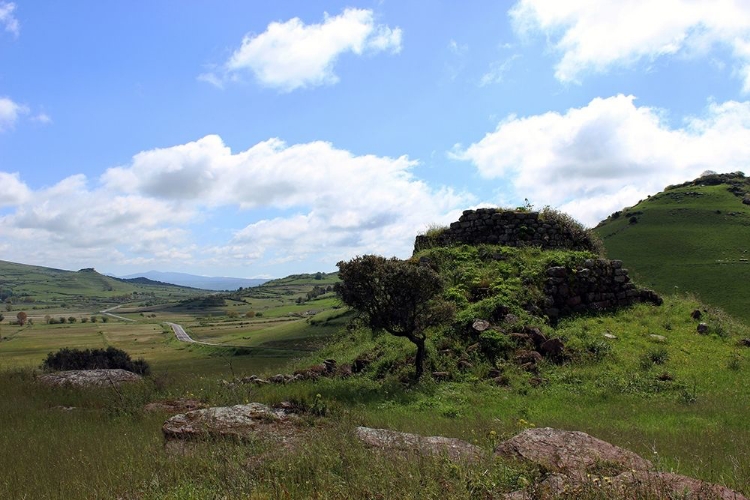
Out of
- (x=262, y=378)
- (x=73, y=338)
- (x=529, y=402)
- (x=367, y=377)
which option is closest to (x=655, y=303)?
(x=529, y=402)

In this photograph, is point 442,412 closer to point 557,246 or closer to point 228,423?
point 228,423

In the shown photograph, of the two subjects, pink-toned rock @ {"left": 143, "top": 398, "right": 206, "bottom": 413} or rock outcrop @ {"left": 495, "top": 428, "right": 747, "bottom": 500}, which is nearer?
rock outcrop @ {"left": 495, "top": 428, "right": 747, "bottom": 500}

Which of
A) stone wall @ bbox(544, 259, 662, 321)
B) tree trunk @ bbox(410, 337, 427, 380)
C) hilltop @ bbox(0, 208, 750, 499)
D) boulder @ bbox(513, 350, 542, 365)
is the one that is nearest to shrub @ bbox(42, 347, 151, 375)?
hilltop @ bbox(0, 208, 750, 499)

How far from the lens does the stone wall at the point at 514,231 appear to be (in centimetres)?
2269

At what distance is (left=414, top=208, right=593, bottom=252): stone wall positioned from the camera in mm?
22688

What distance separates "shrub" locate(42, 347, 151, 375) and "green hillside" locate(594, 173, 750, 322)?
41.4m

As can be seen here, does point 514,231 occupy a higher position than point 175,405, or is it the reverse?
point 514,231

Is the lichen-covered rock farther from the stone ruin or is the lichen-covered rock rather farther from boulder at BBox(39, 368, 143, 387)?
the stone ruin

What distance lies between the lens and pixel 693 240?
63.3m

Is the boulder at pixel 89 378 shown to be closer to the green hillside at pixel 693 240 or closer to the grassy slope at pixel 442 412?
the grassy slope at pixel 442 412

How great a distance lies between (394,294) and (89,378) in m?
9.44

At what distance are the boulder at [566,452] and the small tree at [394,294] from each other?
752 centimetres

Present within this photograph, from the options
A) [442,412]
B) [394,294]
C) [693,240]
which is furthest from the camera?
[693,240]

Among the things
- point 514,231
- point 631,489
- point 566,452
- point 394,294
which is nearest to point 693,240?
point 514,231
